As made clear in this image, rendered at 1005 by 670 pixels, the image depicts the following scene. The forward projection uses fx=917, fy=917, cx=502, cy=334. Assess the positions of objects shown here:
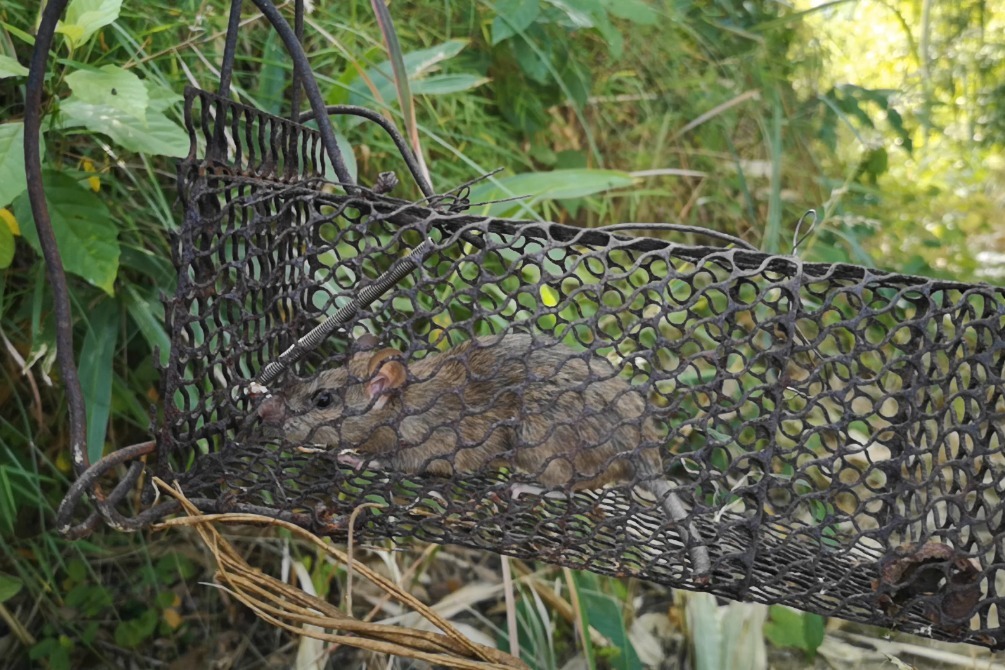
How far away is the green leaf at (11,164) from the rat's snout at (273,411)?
0.53 meters

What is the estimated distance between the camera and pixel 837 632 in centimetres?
266

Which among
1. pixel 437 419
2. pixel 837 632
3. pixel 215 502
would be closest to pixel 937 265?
pixel 837 632

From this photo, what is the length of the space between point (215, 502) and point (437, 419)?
2.44 ft

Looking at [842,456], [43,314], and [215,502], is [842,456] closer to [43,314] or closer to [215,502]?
[215,502]

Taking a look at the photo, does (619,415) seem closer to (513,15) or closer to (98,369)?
(98,369)

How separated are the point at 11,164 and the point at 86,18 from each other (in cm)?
28

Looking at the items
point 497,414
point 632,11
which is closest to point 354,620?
point 497,414

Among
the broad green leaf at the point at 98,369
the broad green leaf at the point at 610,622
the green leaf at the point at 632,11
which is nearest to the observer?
the broad green leaf at the point at 98,369

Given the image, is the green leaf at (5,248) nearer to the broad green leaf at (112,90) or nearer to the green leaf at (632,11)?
the broad green leaf at (112,90)

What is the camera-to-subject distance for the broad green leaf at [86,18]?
4.97ft

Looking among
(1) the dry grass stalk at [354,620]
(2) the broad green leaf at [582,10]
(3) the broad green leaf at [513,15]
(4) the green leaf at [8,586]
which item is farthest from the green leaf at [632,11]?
(4) the green leaf at [8,586]

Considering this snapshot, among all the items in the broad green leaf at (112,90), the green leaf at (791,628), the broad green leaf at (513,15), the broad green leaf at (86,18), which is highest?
the broad green leaf at (513,15)

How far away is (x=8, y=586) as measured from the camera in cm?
210

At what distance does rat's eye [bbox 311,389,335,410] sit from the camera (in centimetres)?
174
